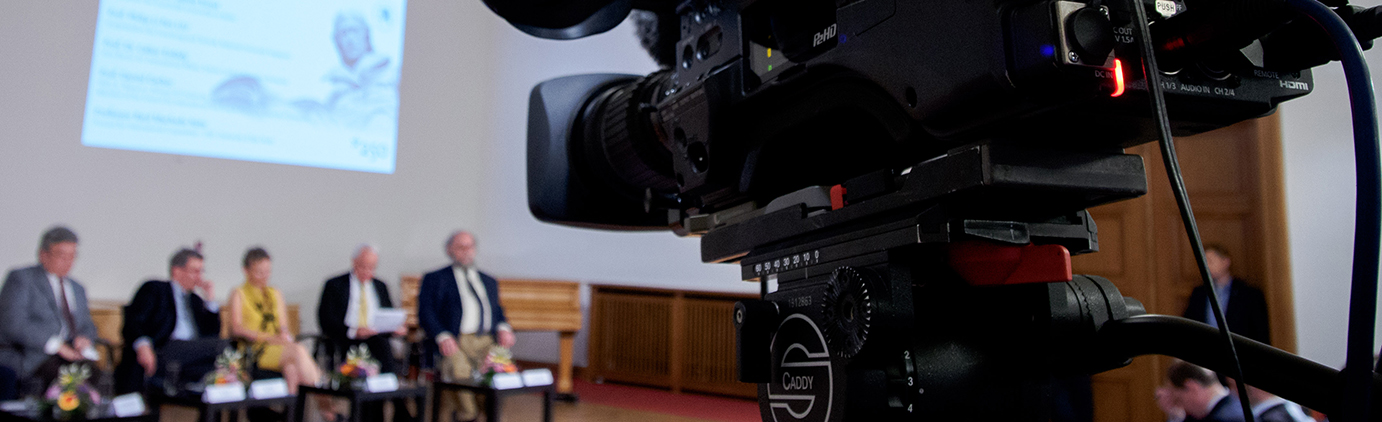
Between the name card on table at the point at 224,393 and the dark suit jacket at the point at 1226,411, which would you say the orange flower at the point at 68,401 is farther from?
the dark suit jacket at the point at 1226,411

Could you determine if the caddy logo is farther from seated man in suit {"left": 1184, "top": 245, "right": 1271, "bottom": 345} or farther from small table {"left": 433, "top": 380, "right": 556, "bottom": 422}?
seated man in suit {"left": 1184, "top": 245, "right": 1271, "bottom": 345}

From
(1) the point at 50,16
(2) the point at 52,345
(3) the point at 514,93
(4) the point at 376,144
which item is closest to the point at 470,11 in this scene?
(3) the point at 514,93

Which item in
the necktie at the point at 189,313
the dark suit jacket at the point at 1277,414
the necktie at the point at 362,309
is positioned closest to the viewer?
the dark suit jacket at the point at 1277,414

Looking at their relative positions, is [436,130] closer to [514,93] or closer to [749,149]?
[514,93]

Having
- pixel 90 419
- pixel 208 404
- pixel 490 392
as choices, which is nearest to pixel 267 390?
pixel 208 404

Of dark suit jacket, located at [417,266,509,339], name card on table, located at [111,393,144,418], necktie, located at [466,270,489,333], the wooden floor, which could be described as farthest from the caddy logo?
necktie, located at [466,270,489,333]

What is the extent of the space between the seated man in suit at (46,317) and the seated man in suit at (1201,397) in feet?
14.3

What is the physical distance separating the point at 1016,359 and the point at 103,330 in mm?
5432

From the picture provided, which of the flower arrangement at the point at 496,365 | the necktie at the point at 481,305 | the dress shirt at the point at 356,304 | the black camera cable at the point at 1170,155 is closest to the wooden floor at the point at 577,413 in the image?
the necktie at the point at 481,305

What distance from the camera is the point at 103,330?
15.7ft

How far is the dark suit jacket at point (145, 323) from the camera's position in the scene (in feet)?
13.1

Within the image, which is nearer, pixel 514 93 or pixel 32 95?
pixel 32 95

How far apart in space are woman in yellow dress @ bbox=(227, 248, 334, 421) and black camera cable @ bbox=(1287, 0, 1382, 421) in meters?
4.39

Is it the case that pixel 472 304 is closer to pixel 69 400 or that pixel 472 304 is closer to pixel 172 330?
pixel 172 330
